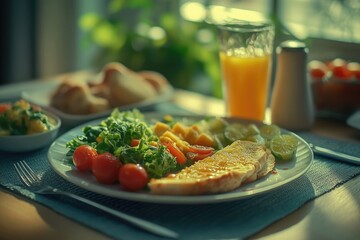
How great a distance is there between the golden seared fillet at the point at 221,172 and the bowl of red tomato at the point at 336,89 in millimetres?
617

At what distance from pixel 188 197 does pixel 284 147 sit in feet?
1.23

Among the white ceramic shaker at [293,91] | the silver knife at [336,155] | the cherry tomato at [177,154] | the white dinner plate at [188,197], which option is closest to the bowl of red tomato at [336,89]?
the white ceramic shaker at [293,91]

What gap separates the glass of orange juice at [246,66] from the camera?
182 centimetres

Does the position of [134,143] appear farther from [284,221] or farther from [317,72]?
[317,72]

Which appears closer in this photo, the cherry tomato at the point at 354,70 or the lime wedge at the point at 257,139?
the lime wedge at the point at 257,139

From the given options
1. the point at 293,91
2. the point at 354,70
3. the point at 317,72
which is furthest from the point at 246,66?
the point at 354,70

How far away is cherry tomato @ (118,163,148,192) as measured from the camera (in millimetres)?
1206

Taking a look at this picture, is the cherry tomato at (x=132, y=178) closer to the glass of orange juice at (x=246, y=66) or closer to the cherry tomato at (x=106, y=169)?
the cherry tomato at (x=106, y=169)

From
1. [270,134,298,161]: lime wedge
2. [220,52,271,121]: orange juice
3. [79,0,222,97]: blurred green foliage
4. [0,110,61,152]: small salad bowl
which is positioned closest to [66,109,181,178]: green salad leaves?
[0,110,61,152]: small salad bowl

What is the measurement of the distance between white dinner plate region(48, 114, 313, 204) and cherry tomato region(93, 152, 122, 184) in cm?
1

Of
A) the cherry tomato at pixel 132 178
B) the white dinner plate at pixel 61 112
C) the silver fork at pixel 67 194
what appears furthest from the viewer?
the white dinner plate at pixel 61 112

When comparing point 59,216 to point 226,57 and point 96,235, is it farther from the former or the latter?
point 226,57

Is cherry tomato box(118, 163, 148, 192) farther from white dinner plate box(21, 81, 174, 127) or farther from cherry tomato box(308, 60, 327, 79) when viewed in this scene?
cherry tomato box(308, 60, 327, 79)

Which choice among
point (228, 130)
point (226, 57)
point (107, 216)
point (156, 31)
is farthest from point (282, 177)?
point (156, 31)
